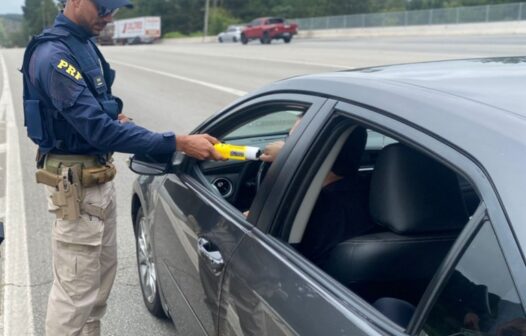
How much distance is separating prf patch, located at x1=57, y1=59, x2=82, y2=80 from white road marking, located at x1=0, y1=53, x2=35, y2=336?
184 cm

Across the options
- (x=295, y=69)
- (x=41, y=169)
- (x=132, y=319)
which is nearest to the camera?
(x=41, y=169)

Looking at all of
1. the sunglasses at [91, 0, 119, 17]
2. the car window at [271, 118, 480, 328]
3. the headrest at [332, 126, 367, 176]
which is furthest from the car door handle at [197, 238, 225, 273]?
the sunglasses at [91, 0, 119, 17]

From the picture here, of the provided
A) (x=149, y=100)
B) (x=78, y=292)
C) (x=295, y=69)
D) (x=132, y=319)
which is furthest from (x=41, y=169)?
(x=295, y=69)

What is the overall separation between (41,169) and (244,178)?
1075mm

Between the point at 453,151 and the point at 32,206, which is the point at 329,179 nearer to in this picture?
the point at 453,151

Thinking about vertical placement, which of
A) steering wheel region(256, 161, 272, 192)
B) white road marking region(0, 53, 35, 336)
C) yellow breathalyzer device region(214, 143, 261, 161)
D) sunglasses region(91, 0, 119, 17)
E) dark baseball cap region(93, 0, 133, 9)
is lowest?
white road marking region(0, 53, 35, 336)

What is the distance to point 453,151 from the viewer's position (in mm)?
1554

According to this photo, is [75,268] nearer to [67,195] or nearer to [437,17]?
[67,195]

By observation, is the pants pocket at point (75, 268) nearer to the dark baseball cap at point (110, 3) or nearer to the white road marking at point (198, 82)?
the dark baseball cap at point (110, 3)

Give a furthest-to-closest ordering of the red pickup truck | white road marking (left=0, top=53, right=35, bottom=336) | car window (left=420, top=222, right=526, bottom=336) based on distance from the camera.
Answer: the red pickup truck < white road marking (left=0, top=53, right=35, bottom=336) < car window (left=420, top=222, right=526, bottom=336)

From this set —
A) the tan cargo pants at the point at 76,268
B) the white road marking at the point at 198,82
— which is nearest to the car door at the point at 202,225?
the tan cargo pants at the point at 76,268

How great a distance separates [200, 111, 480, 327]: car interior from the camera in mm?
1963

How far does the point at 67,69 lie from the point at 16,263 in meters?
2.70

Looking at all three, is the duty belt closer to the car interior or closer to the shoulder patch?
the shoulder patch
